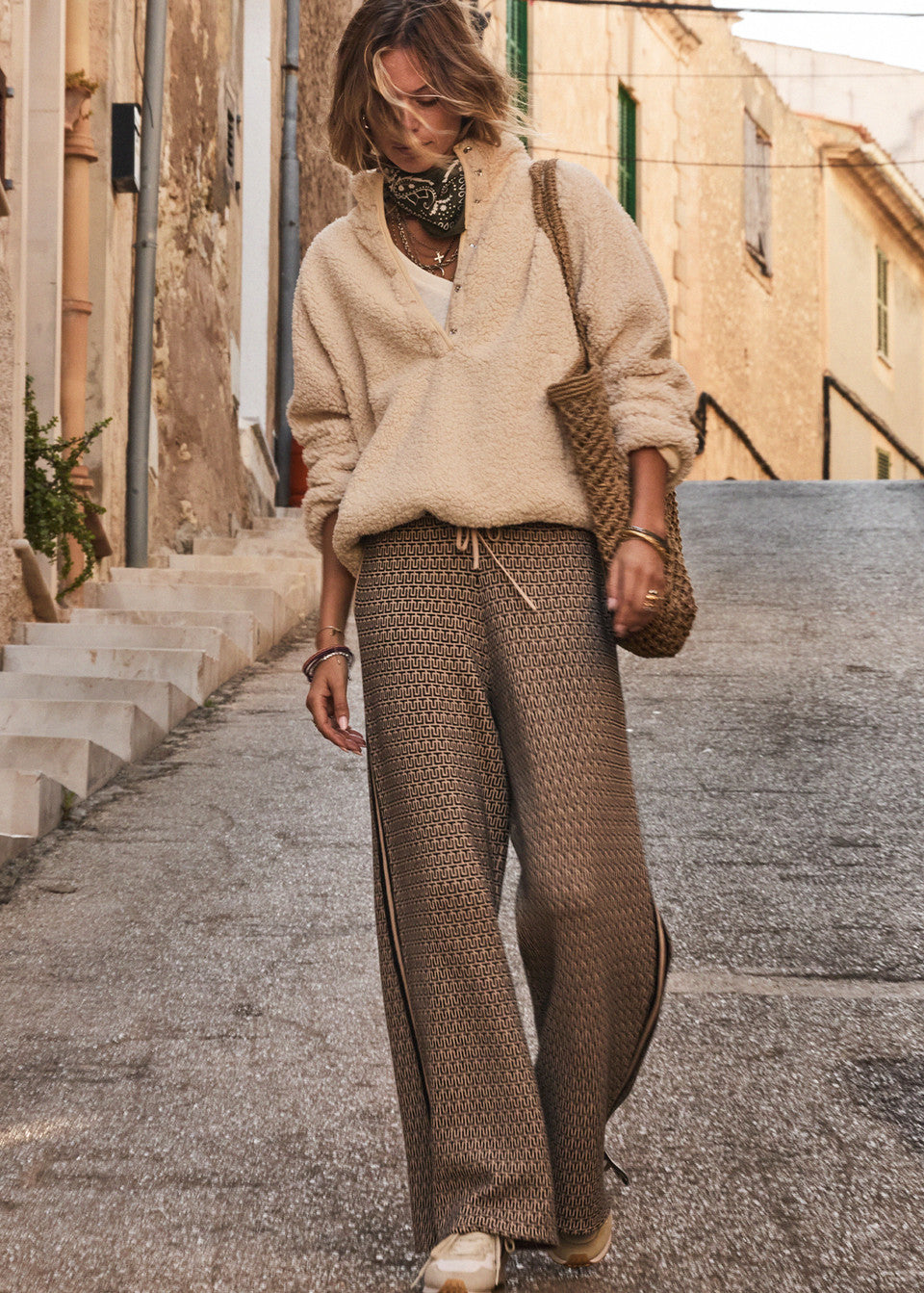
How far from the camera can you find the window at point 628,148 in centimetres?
2134

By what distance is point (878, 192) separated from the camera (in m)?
28.4

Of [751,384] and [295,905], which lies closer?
[295,905]

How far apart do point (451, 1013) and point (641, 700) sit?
420 centimetres

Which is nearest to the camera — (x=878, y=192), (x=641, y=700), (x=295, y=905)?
(x=295, y=905)

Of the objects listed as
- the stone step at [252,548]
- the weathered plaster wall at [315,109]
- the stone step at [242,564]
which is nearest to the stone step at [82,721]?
the stone step at [242,564]

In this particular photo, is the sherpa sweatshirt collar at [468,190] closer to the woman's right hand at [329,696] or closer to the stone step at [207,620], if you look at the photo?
the woman's right hand at [329,696]

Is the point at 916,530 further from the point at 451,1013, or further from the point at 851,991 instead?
the point at 451,1013

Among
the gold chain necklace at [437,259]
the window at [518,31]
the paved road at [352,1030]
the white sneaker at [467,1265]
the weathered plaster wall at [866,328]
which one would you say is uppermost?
the window at [518,31]

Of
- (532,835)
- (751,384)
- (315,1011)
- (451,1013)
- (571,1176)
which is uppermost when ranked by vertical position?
(532,835)

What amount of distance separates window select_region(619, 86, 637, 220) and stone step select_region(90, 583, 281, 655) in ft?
50.4

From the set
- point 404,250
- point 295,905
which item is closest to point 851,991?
point 295,905

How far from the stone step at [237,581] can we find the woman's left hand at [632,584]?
544 cm

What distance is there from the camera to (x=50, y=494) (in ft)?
20.3

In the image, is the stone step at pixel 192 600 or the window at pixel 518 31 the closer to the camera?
the stone step at pixel 192 600
